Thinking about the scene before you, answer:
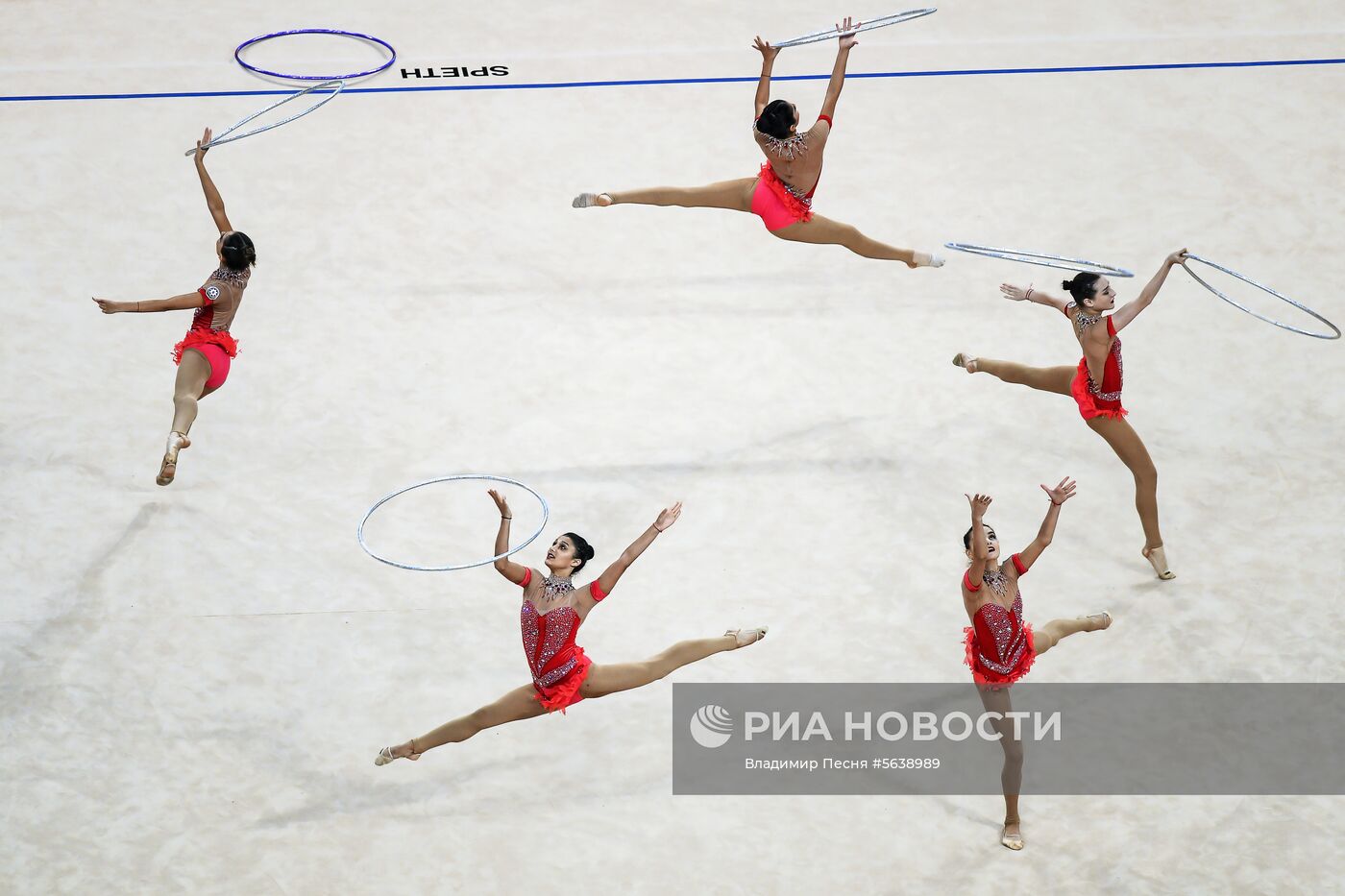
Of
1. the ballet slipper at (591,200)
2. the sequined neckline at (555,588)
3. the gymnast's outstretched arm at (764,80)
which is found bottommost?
the sequined neckline at (555,588)

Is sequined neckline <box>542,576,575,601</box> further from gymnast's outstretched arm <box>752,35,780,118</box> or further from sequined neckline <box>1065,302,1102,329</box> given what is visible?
gymnast's outstretched arm <box>752,35,780,118</box>

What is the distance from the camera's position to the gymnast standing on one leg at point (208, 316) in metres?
7.91

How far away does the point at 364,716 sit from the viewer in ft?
23.6

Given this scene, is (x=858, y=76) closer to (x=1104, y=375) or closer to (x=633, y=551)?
(x=1104, y=375)

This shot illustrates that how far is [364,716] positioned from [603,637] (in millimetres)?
1249

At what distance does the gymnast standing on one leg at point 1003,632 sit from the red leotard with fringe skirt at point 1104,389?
4.03 ft

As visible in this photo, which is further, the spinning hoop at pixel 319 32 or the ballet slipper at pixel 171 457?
the spinning hoop at pixel 319 32

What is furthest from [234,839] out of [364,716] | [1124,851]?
[1124,851]

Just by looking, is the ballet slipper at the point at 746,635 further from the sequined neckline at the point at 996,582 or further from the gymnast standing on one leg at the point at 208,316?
the gymnast standing on one leg at the point at 208,316

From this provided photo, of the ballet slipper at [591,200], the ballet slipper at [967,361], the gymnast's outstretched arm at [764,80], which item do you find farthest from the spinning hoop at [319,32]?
the ballet slipper at [967,361]

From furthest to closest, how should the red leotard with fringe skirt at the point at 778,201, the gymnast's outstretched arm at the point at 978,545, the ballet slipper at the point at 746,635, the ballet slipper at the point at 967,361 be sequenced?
the red leotard with fringe skirt at the point at 778,201, the ballet slipper at the point at 967,361, the ballet slipper at the point at 746,635, the gymnast's outstretched arm at the point at 978,545

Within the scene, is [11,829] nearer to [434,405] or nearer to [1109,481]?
[434,405]

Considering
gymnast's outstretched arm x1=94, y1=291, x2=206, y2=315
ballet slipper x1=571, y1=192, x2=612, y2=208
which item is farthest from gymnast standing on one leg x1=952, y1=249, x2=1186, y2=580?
gymnast's outstretched arm x1=94, y1=291, x2=206, y2=315

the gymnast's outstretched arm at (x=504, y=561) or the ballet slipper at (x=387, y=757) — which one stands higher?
the gymnast's outstretched arm at (x=504, y=561)
